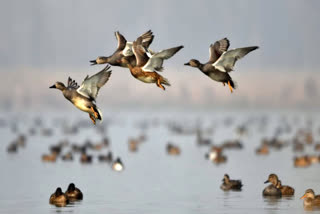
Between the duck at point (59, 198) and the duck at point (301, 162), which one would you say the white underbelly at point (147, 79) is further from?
the duck at point (301, 162)

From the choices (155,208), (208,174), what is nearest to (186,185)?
(208,174)

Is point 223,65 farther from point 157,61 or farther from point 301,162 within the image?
point 301,162

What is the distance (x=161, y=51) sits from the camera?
1817 centimetres

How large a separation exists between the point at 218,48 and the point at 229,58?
40.0 inches

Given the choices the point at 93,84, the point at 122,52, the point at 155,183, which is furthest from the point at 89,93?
the point at 155,183

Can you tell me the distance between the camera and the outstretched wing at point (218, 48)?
2003 cm

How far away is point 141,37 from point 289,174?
2589cm

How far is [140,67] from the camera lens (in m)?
18.5

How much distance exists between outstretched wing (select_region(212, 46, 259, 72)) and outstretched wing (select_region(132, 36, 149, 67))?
6.18ft

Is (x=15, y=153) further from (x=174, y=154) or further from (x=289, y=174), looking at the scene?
(x=289, y=174)

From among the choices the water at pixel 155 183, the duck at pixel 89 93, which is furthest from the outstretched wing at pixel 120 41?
the water at pixel 155 183

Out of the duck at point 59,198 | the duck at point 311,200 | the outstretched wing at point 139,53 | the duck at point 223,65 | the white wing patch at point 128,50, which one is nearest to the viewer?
the outstretched wing at point 139,53

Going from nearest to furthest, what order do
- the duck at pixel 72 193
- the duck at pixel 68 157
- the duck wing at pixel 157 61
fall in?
the duck wing at pixel 157 61 < the duck at pixel 72 193 < the duck at pixel 68 157

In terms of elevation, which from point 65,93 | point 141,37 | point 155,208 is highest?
point 141,37
